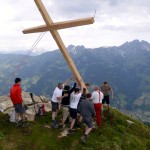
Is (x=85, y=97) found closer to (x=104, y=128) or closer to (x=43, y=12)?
(x=104, y=128)

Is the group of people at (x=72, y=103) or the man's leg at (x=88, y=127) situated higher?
the group of people at (x=72, y=103)

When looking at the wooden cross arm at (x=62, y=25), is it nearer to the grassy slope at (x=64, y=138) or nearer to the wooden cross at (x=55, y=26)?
the wooden cross at (x=55, y=26)

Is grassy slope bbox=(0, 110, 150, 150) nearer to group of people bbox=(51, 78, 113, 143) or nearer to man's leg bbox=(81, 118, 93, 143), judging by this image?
man's leg bbox=(81, 118, 93, 143)

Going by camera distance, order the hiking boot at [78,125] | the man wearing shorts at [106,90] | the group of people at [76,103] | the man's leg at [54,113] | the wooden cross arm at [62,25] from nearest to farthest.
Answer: the wooden cross arm at [62,25] < the group of people at [76,103] < the man's leg at [54,113] < the hiking boot at [78,125] < the man wearing shorts at [106,90]

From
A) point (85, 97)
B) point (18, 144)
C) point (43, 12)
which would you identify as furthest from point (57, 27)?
point (18, 144)

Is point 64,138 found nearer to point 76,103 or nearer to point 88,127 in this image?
point 88,127

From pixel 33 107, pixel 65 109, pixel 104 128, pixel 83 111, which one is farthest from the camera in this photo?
pixel 33 107

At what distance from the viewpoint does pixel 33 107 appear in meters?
24.0

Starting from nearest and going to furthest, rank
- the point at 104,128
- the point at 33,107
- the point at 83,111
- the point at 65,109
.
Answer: the point at 83,111
the point at 65,109
the point at 104,128
the point at 33,107

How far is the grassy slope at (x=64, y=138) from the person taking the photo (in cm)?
1906

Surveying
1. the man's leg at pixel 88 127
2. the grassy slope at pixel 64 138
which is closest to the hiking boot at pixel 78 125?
the grassy slope at pixel 64 138

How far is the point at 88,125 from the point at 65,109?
2.48 m

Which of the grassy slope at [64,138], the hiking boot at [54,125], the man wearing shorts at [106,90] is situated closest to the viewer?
the grassy slope at [64,138]

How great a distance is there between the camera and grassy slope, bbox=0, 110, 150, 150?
62.5 ft
